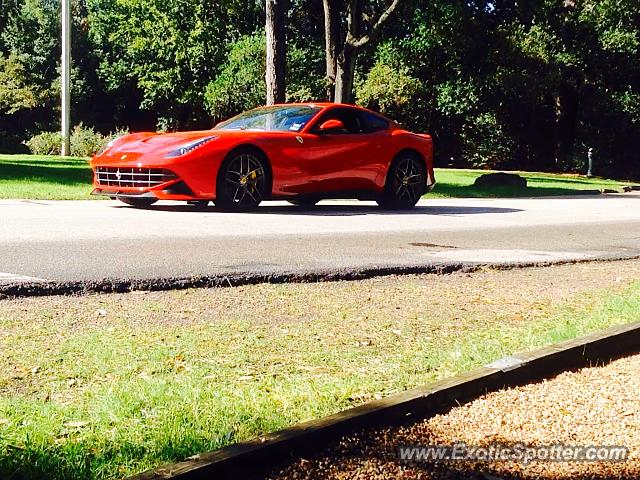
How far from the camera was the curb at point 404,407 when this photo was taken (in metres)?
2.94

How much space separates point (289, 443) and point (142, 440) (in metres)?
0.55

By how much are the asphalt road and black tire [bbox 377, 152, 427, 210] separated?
226 mm

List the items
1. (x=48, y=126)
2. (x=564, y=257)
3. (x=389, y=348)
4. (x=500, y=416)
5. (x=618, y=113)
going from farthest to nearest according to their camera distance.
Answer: (x=48, y=126) → (x=618, y=113) → (x=564, y=257) → (x=389, y=348) → (x=500, y=416)

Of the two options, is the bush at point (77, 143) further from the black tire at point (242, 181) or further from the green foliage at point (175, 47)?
the black tire at point (242, 181)

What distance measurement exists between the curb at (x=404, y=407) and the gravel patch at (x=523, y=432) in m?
0.05

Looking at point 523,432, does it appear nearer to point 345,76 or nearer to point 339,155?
point 339,155

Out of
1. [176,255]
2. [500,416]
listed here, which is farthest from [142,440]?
[176,255]

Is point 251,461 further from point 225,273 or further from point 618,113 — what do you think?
point 618,113

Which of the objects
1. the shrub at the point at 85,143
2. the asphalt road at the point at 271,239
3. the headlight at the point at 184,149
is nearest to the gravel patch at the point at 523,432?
the asphalt road at the point at 271,239

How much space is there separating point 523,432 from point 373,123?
34.4 feet

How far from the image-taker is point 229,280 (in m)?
6.88

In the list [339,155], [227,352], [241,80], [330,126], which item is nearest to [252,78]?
[241,80]

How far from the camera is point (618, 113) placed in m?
38.7

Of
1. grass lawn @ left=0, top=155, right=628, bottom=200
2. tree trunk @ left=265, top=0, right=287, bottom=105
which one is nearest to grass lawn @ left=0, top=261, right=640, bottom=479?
grass lawn @ left=0, top=155, right=628, bottom=200
